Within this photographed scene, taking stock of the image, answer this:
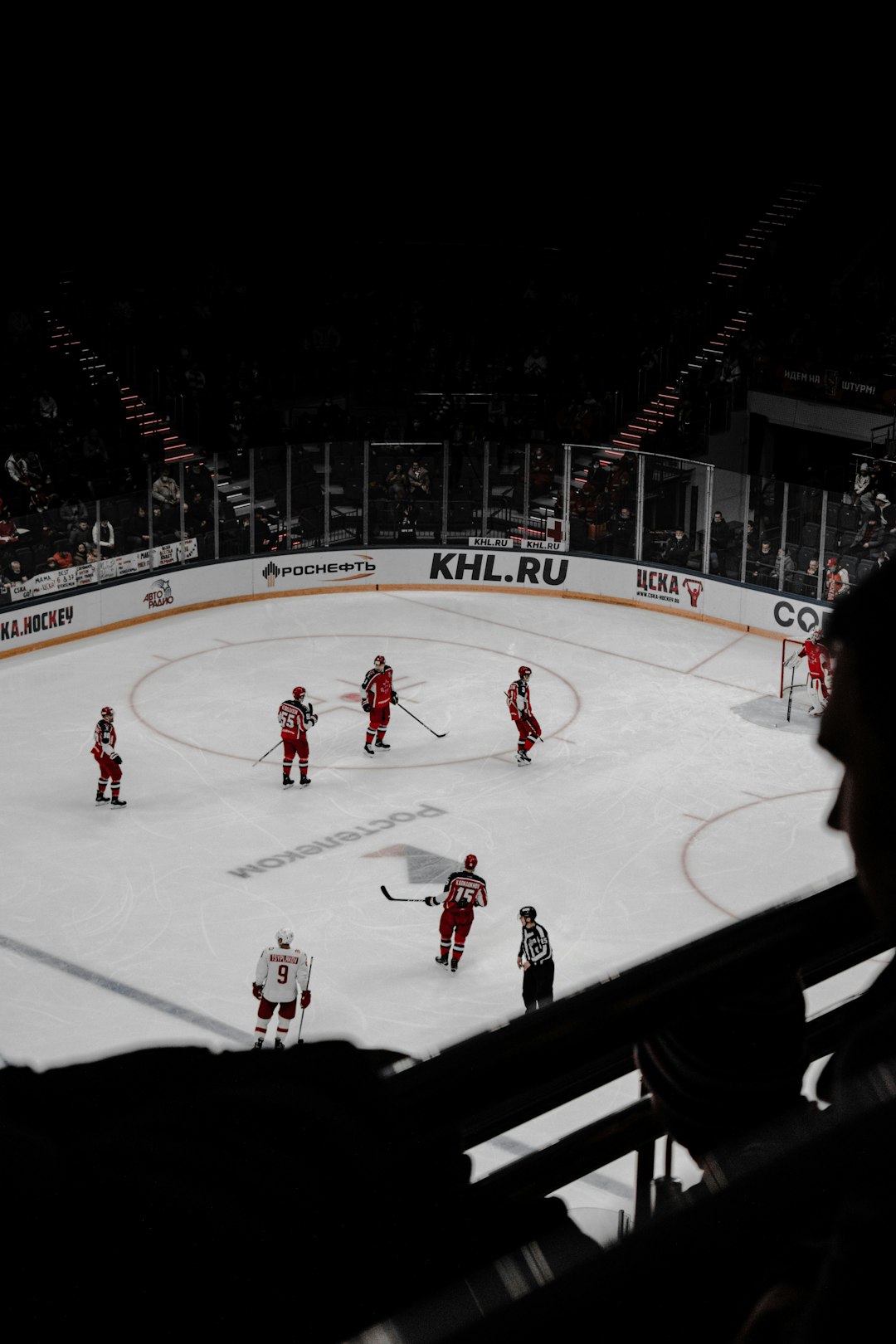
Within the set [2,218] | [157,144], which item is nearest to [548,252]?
[157,144]

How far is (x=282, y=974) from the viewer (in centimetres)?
1419

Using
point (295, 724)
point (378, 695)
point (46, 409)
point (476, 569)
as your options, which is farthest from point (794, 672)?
point (46, 409)

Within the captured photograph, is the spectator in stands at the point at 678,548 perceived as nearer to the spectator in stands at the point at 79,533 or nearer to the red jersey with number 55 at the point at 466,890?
the spectator in stands at the point at 79,533

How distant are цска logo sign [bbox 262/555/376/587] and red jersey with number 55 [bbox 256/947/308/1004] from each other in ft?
56.0

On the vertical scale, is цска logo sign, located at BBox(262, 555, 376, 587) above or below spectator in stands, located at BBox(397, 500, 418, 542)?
below

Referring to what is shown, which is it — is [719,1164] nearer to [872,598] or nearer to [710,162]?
[872,598]

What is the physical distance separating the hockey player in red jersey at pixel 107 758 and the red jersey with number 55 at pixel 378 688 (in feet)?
11.0

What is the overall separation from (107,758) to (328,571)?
1140 centimetres

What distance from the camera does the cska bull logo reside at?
29.1m

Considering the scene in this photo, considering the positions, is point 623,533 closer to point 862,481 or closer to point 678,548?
point 678,548

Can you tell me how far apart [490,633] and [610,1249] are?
1094 inches

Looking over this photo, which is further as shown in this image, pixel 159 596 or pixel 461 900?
pixel 159 596

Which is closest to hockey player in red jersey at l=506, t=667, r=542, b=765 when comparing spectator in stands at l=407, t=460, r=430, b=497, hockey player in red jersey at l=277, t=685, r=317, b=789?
hockey player in red jersey at l=277, t=685, r=317, b=789

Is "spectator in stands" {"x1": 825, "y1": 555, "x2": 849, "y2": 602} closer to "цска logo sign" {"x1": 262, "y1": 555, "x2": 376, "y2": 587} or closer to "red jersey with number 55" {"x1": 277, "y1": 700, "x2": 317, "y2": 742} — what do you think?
"цска logo sign" {"x1": 262, "y1": 555, "x2": 376, "y2": 587}
